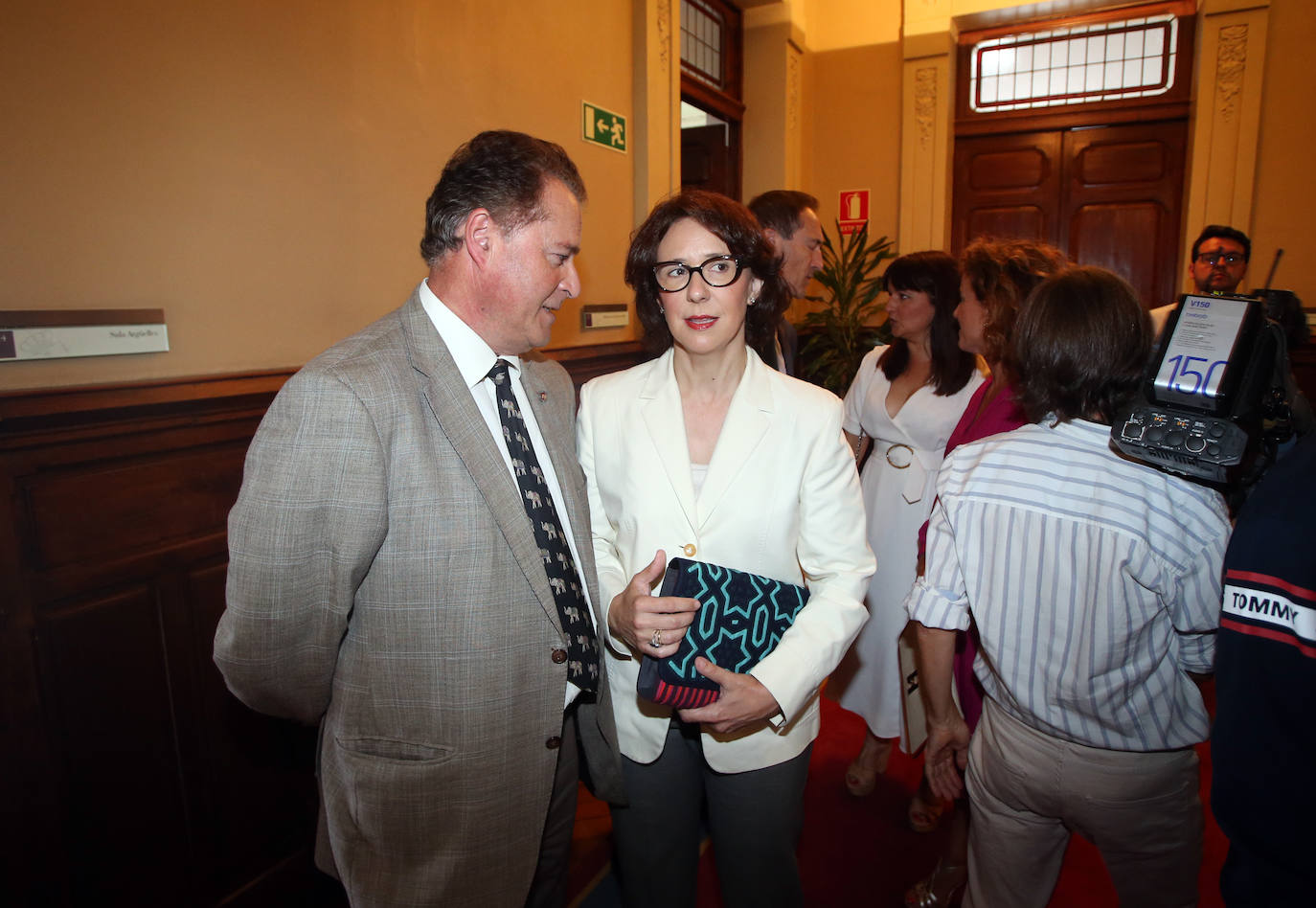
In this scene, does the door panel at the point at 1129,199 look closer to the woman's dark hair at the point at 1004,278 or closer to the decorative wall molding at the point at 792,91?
the decorative wall molding at the point at 792,91

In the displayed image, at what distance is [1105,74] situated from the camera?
5.80m

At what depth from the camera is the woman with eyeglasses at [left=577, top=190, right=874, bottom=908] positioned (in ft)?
4.84

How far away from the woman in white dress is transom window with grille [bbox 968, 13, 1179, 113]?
4.40m

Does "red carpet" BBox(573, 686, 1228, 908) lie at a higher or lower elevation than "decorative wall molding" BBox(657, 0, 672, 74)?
lower

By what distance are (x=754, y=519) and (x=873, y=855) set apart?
1.61 m

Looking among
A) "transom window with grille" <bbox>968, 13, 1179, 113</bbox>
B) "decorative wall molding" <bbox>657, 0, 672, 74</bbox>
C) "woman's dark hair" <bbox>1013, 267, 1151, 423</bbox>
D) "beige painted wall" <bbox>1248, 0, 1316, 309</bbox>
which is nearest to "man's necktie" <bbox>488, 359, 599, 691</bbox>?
"woman's dark hair" <bbox>1013, 267, 1151, 423</bbox>

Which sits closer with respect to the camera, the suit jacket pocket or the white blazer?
the suit jacket pocket

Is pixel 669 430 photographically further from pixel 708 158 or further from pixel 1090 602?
pixel 708 158

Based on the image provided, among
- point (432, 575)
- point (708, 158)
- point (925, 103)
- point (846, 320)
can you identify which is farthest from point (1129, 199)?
point (432, 575)

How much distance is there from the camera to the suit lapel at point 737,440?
1492 millimetres

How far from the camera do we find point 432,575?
3.98ft

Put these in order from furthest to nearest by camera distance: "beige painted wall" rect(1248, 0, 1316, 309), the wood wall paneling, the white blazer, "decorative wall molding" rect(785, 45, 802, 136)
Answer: "decorative wall molding" rect(785, 45, 802, 136)
"beige painted wall" rect(1248, 0, 1316, 309)
the wood wall paneling
the white blazer

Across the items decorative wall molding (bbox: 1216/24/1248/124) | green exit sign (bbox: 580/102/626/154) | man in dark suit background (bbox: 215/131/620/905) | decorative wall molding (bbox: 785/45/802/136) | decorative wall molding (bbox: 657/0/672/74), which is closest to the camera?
man in dark suit background (bbox: 215/131/620/905)

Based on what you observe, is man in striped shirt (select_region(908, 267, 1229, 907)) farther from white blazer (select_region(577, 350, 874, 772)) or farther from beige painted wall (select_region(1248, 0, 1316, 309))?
beige painted wall (select_region(1248, 0, 1316, 309))
